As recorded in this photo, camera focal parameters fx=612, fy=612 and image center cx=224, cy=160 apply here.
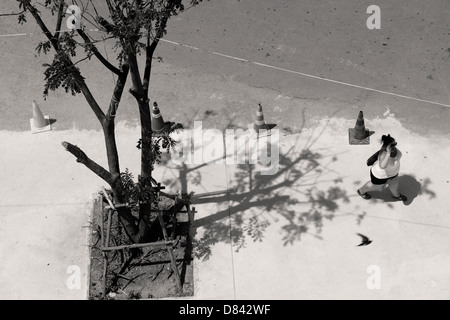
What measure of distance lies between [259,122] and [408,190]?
2.52 metres

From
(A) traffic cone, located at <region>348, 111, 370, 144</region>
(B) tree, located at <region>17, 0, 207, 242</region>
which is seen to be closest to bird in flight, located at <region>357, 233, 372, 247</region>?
(A) traffic cone, located at <region>348, 111, 370, 144</region>

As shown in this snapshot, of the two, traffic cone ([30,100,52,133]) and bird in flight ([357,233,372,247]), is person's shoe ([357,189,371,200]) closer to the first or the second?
bird in flight ([357,233,372,247])

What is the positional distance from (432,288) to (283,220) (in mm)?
2185

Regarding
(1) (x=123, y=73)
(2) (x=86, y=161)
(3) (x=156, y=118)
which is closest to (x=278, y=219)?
(3) (x=156, y=118)

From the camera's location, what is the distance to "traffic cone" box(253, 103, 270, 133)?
9725 millimetres

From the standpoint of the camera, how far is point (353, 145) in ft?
31.8

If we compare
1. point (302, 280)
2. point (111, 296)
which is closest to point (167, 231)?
point (111, 296)

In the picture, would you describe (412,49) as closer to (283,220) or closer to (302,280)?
(283,220)

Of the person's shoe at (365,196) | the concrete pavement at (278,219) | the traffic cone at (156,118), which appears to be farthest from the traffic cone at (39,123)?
the person's shoe at (365,196)

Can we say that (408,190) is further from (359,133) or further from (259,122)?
(259,122)

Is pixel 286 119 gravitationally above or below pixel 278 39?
below

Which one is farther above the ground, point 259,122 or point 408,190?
point 259,122

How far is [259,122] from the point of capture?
982 centimetres

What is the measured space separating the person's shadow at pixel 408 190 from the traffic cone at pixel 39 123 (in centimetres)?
530
